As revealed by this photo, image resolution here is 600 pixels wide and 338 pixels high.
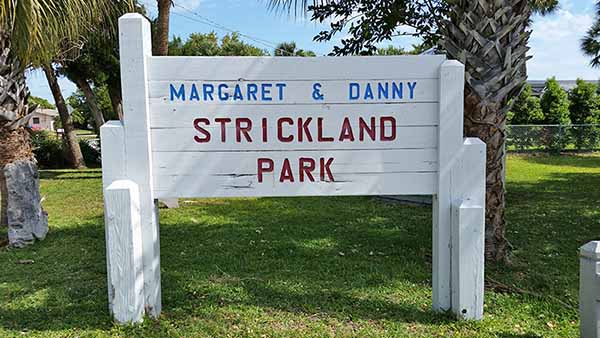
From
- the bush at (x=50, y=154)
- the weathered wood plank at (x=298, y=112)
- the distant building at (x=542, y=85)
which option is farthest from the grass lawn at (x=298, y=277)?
the distant building at (x=542, y=85)

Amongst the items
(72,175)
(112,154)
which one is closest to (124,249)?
(112,154)

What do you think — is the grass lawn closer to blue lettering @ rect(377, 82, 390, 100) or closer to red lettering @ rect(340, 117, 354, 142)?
red lettering @ rect(340, 117, 354, 142)

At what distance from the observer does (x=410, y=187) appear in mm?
3141

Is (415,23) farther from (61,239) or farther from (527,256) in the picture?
(61,239)

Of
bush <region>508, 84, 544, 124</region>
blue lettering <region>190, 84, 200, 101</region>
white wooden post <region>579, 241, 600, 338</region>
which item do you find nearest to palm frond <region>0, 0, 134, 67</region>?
blue lettering <region>190, 84, 200, 101</region>

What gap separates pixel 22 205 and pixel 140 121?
3383 millimetres

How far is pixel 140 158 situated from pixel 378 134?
1557 millimetres

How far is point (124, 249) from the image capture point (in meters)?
2.91

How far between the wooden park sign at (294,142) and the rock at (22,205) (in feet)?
10.2

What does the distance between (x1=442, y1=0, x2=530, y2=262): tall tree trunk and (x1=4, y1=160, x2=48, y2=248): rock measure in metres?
4.90

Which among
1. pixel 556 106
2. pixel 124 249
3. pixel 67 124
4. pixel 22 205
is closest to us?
pixel 124 249

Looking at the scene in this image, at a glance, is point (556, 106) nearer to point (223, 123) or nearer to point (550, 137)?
point (550, 137)

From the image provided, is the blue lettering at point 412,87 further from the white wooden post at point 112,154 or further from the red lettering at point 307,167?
the white wooden post at point 112,154

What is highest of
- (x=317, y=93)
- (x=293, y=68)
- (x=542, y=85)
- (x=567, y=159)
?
(x=542, y=85)
